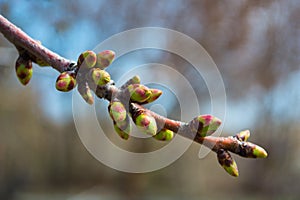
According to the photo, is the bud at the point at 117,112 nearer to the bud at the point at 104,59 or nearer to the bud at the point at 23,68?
the bud at the point at 104,59

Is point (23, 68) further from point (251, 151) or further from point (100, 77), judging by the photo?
point (251, 151)

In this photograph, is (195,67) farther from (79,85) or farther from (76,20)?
(79,85)

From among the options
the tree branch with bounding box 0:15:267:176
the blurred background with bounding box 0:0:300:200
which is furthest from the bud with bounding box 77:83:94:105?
the blurred background with bounding box 0:0:300:200

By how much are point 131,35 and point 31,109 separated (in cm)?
237

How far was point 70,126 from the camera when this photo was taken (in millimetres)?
6297

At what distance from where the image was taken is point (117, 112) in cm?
30

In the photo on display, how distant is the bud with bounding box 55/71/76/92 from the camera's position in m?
0.32

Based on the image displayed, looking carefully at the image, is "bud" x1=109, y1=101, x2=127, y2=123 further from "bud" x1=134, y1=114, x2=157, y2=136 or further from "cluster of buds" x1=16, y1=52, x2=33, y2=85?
"cluster of buds" x1=16, y1=52, x2=33, y2=85

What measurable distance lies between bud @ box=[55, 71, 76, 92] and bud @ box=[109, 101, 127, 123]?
0.15 feet

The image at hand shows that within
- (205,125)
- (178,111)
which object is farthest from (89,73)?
(178,111)

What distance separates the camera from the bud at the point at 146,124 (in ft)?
1.00

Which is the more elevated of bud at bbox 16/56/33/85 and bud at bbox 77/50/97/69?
bud at bbox 16/56/33/85

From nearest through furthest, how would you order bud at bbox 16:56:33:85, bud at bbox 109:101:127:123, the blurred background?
bud at bbox 109:101:127:123
bud at bbox 16:56:33:85
the blurred background

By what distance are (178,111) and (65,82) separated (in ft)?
14.5
